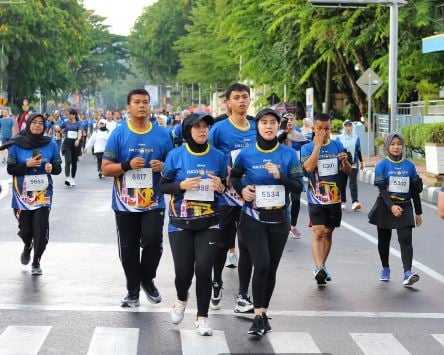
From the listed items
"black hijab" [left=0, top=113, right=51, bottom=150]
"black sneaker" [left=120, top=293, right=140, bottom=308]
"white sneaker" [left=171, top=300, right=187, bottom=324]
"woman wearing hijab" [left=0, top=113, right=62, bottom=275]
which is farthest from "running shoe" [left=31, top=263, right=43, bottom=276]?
"white sneaker" [left=171, top=300, right=187, bottom=324]

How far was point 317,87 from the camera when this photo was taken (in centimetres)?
4841

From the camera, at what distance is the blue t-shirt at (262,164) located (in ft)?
26.8

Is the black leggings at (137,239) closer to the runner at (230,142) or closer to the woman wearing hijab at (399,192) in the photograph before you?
the runner at (230,142)

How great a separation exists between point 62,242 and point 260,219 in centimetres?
598

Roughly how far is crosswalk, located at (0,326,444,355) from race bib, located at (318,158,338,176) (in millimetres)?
2545

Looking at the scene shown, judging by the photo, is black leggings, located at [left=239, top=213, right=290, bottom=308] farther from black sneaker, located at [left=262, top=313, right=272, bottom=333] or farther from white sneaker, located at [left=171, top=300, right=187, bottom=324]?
white sneaker, located at [left=171, top=300, right=187, bottom=324]

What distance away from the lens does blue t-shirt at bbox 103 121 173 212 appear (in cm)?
879

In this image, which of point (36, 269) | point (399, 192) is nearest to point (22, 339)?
point (36, 269)

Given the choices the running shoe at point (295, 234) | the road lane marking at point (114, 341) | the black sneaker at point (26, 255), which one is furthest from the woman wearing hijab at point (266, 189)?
the running shoe at point (295, 234)

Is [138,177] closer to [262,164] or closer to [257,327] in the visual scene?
[262,164]

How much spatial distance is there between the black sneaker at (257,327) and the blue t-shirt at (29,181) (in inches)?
147

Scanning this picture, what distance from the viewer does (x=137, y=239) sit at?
8.95 meters

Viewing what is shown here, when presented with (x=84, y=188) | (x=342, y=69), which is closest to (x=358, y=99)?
(x=342, y=69)

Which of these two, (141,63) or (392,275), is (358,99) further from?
(141,63)
